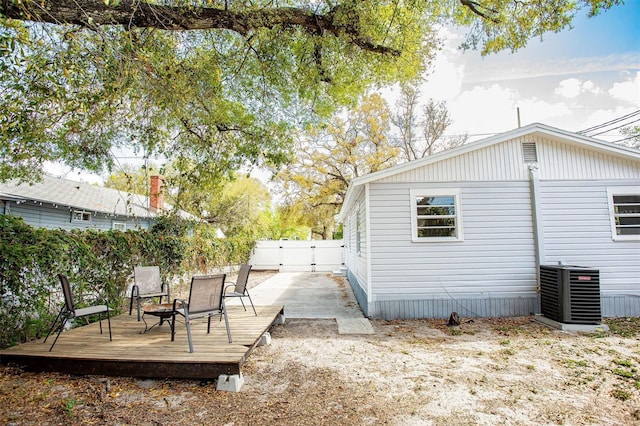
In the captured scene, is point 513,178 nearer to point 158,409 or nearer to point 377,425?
point 377,425

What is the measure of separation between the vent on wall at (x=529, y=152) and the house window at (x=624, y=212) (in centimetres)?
170

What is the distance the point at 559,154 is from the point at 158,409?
8420mm

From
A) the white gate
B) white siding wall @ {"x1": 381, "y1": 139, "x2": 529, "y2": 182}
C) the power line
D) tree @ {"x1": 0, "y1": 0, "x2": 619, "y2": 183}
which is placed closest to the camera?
tree @ {"x1": 0, "y1": 0, "x2": 619, "y2": 183}

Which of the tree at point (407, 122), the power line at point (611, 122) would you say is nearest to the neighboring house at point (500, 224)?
the power line at point (611, 122)

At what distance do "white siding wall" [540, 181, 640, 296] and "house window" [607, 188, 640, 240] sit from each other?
0.39 ft

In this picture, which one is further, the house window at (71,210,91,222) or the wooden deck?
the house window at (71,210,91,222)

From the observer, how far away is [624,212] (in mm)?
6930

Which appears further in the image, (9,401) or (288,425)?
(9,401)

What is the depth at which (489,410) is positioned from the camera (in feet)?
9.77

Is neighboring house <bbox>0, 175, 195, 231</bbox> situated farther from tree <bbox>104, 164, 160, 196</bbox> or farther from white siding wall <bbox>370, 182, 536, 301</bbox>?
white siding wall <bbox>370, 182, 536, 301</bbox>

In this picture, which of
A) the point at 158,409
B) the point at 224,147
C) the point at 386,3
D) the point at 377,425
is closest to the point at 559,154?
the point at 386,3

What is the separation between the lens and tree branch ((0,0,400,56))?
11.7 feet

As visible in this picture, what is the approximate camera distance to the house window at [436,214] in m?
6.84

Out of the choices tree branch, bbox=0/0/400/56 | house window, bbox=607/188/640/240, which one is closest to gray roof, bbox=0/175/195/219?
tree branch, bbox=0/0/400/56
